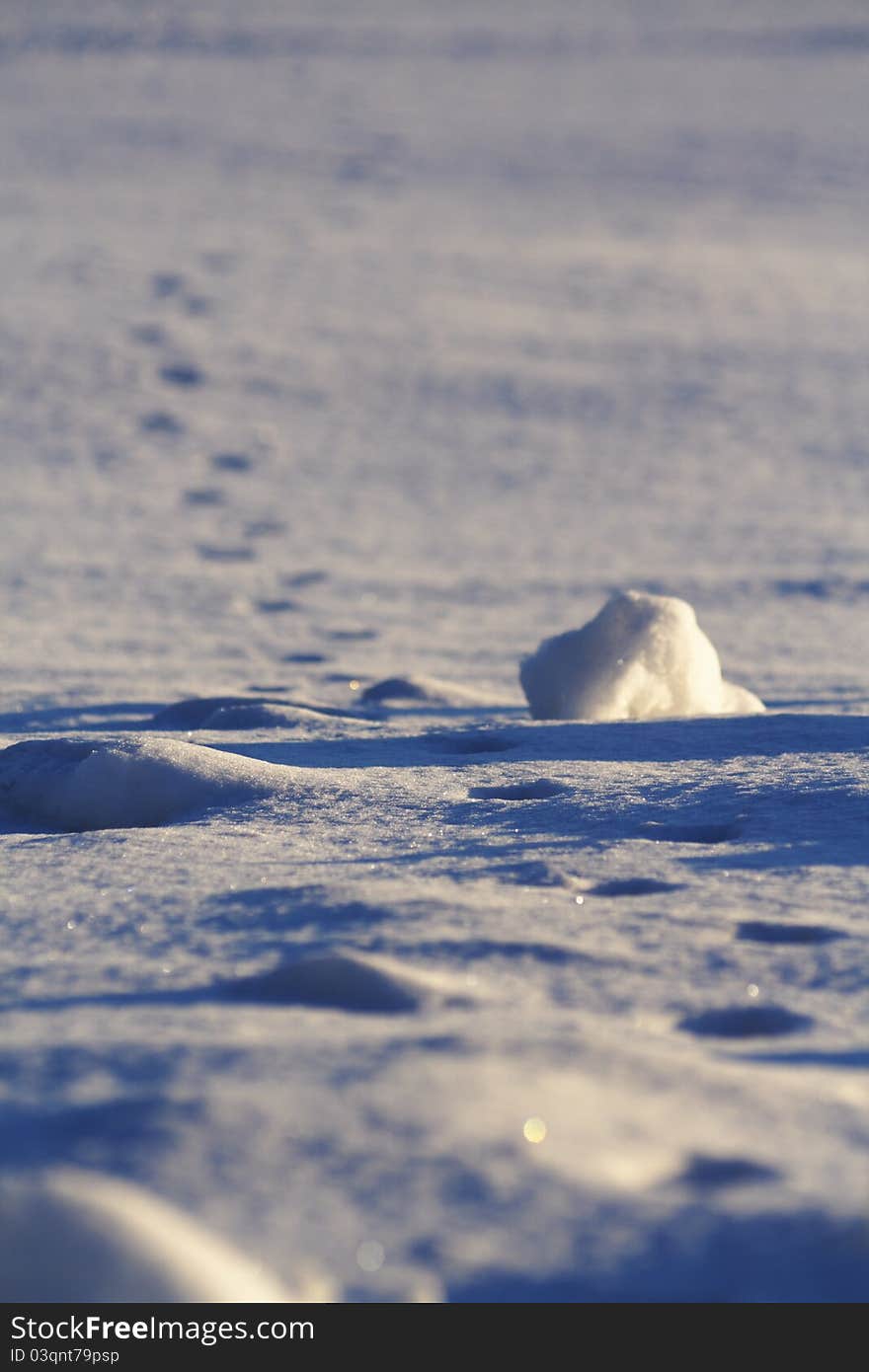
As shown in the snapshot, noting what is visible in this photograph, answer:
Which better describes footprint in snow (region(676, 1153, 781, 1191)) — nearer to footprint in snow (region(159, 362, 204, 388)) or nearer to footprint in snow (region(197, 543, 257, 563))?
footprint in snow (region(197, 543, 257, 563))

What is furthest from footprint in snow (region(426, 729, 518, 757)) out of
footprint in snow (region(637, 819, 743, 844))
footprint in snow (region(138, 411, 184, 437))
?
footprint in snow (region(138, 411, 184, 437))

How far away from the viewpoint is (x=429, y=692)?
3873 mm

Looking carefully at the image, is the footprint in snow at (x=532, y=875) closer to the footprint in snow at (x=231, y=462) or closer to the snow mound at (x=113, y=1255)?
the snow mound at (x=113, y=1255)

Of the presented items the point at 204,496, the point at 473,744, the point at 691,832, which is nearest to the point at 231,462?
the point at 204,496

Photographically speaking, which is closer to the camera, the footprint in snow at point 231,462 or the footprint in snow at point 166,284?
the footprint in snow at point 231,462

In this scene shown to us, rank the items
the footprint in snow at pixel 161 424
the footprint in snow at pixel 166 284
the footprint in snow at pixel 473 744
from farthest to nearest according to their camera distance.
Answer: the footprint in snow at pixel 166 284 → the footprint in snow at pixel 161 424 → the footprint in snow at pixel 473 744

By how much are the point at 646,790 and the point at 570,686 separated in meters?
1.03

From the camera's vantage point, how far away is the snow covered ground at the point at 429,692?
120cm

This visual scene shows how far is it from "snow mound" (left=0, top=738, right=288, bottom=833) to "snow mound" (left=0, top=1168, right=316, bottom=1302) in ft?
4.01

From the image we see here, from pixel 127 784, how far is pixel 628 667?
1.43 metres

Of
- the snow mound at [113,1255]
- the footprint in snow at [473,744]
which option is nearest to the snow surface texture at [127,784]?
the footprint in snow at [473,744]

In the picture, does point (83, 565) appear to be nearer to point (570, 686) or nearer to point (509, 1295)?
point (570, 686)

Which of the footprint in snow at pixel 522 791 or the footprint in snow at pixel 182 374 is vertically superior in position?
the footprint in snow at pixel 182 374
